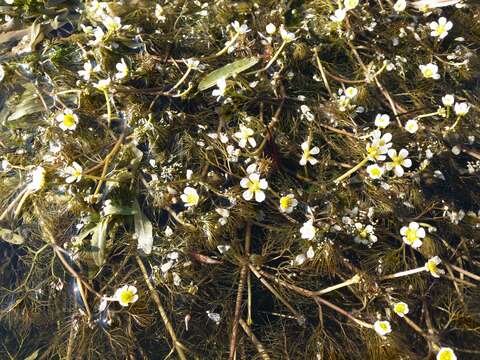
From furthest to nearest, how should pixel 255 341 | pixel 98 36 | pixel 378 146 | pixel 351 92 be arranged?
pixel 351 92
pixel 98 36
pixel 378 146
pixel 255 341

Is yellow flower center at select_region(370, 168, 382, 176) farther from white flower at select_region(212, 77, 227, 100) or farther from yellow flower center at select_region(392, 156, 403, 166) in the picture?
white flower at select_region(212, 77, 227, 100)

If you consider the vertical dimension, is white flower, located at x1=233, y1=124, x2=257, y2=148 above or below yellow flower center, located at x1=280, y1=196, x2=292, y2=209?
above

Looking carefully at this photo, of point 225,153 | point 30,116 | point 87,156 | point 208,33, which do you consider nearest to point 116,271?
point 87,156

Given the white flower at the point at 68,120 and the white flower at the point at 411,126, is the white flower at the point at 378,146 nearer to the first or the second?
the white flower at the point at 411,126

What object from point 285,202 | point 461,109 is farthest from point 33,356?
point 461,109

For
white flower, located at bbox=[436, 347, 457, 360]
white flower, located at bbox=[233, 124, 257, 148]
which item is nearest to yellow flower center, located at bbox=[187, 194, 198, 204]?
white flower, located at bbox=[233, 124, 257, 148]

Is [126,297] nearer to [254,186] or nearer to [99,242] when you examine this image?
[99,242]

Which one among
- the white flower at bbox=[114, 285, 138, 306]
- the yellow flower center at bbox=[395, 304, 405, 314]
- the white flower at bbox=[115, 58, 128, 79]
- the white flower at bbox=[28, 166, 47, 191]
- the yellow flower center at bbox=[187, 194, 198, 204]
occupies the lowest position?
the yellow flower center at bbox=[395, 304, 405, 314]

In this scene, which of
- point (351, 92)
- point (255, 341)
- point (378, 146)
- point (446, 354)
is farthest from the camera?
point (351, 92)

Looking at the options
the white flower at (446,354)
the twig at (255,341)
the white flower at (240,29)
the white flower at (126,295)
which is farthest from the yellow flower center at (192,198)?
the white flower at (446,354)

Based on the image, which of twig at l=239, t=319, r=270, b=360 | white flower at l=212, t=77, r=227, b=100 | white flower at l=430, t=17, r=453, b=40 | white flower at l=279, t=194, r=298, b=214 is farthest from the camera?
white flower at l=430, t=17, r=453, b=40
